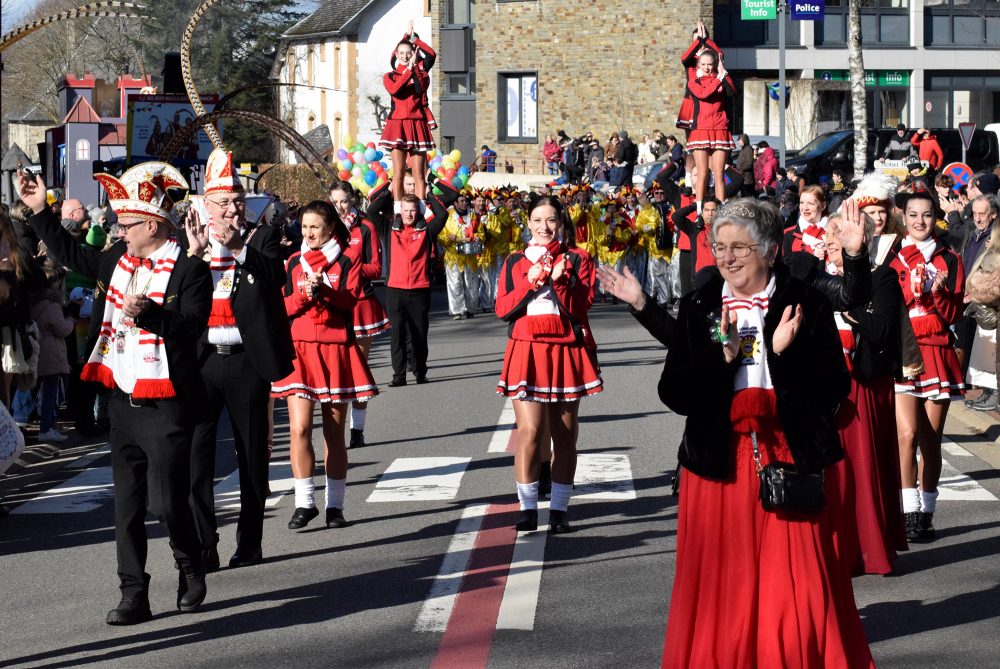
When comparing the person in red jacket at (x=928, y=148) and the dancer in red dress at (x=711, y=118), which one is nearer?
the dancer in red dress at (x=711, y=118)

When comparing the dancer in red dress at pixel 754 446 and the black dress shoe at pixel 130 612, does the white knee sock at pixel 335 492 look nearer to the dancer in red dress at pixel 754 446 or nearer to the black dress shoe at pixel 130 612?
the black dress shoe at pixel 130 612

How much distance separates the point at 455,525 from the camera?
31.8 feet

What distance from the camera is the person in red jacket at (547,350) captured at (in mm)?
9227

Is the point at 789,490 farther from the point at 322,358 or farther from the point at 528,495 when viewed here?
the point at 322,358

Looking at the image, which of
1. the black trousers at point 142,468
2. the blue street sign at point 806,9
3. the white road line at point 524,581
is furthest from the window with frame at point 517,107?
the black trousers at point 142,468

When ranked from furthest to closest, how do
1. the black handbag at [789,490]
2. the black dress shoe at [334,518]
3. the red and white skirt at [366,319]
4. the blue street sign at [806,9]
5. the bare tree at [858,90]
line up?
1. the bare tree at [858,90]
2. the blue street sign at [806,9]
3. the red and white skirt at [366,319]
4. the black dress shoe at [334,518]
5. the black handbag at [789,490]

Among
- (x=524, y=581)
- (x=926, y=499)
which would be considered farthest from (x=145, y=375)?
(x=926, y=499)

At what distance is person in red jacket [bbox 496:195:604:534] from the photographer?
30.3 ft

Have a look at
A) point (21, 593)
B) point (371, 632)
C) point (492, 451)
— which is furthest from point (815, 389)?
point (492, 451)

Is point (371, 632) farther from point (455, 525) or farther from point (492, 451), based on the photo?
point (492, 451)

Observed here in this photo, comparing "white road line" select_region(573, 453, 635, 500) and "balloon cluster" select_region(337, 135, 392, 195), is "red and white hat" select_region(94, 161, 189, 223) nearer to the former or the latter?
"white road line" select_region(573, 453, 635, 500)

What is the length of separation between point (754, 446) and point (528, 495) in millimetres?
3789

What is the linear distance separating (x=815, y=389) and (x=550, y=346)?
3898 millimetres

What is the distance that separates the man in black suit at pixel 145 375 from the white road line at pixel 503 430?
5.35 m
